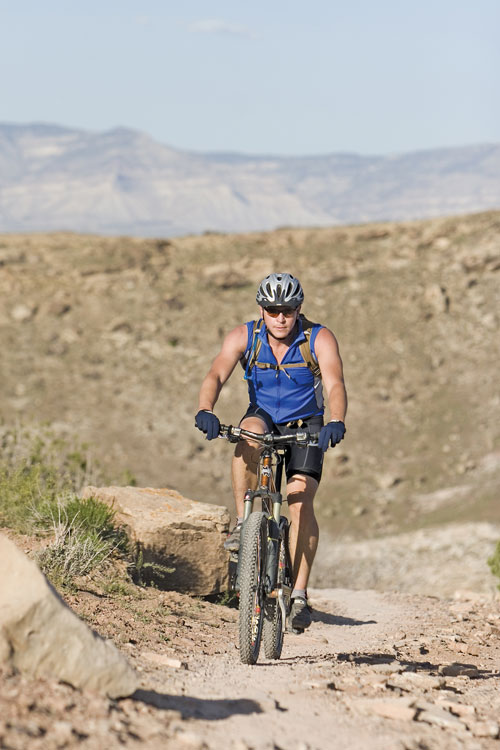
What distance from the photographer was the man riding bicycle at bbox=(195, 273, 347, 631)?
6270mm

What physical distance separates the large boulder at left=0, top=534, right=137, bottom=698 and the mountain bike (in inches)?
55.5

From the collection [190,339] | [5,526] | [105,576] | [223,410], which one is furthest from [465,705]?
[190,339]

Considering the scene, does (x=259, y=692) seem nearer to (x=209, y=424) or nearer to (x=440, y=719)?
(x=440, y=719)

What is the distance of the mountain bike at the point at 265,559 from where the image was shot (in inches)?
233

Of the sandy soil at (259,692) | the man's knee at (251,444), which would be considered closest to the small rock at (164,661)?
the sandy soil at (259,692)

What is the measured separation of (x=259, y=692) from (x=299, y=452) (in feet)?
5.34

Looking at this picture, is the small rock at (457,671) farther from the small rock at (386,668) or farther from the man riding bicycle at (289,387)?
the man riding bicycle at (289,387)

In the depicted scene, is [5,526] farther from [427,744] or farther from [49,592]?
[427,744]

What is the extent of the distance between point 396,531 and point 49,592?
21.1 metres

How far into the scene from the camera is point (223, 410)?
2981 centimetres

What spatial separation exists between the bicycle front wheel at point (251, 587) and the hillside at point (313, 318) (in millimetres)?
16842

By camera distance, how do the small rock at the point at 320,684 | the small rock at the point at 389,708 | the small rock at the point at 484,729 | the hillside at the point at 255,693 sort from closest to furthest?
the hillside at the point at 255,693 → the small rock at the point at 484,729 → the small rock at the point at 389,708 → the small rock at the point at 320,684

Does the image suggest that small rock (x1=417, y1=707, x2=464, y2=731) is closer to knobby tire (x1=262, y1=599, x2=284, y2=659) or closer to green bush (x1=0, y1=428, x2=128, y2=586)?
knobby tire (x1=262, y1=599, x2=284, y2=659)

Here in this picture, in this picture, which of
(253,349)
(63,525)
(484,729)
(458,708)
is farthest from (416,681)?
(63,525)
